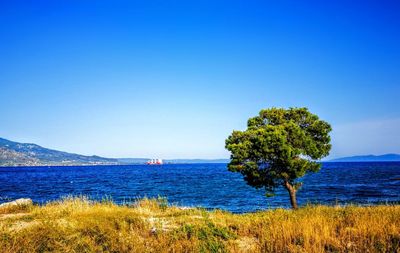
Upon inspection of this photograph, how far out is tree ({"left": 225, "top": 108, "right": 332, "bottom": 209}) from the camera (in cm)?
1841

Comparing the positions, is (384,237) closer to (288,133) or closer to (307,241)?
(307,241)

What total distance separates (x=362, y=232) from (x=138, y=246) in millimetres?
7260

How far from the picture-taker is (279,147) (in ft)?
58.9

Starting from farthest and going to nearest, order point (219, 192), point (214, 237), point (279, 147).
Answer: point (219, 192)
point (279, 147)
point (214, 237)

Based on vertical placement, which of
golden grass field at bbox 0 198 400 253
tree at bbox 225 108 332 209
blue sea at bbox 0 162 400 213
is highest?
tree at bbox 225 108 332 209

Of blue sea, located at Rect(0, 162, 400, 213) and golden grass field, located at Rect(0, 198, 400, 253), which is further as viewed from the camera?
blue sea, located at Rect(0, 162, 400, 213)

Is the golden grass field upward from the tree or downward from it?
downward

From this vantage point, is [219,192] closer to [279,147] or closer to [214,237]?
[279,147]

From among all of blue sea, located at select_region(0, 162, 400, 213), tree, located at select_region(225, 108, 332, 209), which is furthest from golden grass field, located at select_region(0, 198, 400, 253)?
tree, located at select_region(225, 108, 332, 209)

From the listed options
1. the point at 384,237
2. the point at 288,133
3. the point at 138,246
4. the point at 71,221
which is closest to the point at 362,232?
the point at 384,237

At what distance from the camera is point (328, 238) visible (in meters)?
9.41

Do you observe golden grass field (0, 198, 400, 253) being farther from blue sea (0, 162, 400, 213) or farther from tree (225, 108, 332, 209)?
tree (225, 108, 332, 209)

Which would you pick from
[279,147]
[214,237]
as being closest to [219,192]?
[279,147]

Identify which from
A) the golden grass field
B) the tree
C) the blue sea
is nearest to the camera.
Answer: the golden grass field
